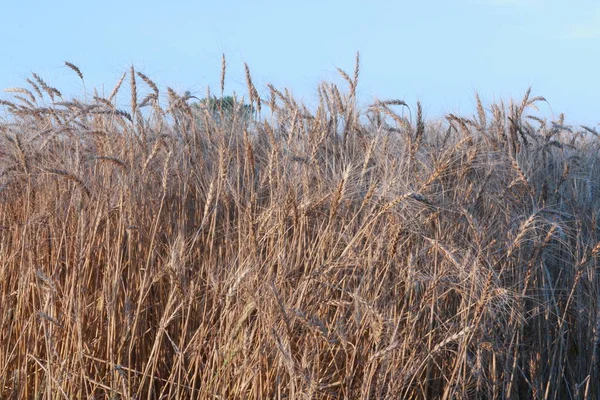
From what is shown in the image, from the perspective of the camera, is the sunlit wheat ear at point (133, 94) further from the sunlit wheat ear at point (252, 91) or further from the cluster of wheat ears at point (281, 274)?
the sunlit wheat ear at point (252, 91)

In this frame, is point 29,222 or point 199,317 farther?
point 29,222

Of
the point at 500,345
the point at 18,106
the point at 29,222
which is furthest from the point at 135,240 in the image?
the point at 18,106

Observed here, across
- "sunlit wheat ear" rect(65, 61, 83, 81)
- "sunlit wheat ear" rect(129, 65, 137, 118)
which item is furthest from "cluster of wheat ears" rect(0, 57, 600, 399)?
"sunlit wheat ear" rect(65, 61, 83, 81)

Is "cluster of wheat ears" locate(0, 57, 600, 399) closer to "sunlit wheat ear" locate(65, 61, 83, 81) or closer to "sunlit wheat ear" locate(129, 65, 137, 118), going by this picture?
"sunlit wheat ear" locate(129, 65, 137, 118)

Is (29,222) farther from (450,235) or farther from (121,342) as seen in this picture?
(450,235)

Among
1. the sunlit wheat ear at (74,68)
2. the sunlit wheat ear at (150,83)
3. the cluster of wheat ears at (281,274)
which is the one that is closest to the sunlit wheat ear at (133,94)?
the cluster of wheat ears at (281,274)

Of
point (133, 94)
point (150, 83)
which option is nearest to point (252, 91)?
point (150, 83)

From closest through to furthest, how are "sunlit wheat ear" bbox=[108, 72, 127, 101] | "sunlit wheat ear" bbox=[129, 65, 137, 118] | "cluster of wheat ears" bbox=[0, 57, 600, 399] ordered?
"cluster of wheat ears" bbox=[0, 57, 600, 399], "sunlit wheat ear" bbox=[129, 65, 137, 118], "sunlit wheat ear" bbox=[108, 72, 127, 101]

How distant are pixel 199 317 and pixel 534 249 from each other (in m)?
1.15

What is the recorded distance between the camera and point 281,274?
2031 mm

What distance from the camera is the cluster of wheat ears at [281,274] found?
1.97m

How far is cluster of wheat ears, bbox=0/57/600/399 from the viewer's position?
6.46 feet

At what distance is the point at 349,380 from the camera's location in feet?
5.79

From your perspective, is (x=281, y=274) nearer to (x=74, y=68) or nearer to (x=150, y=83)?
(x=150, y=83)
